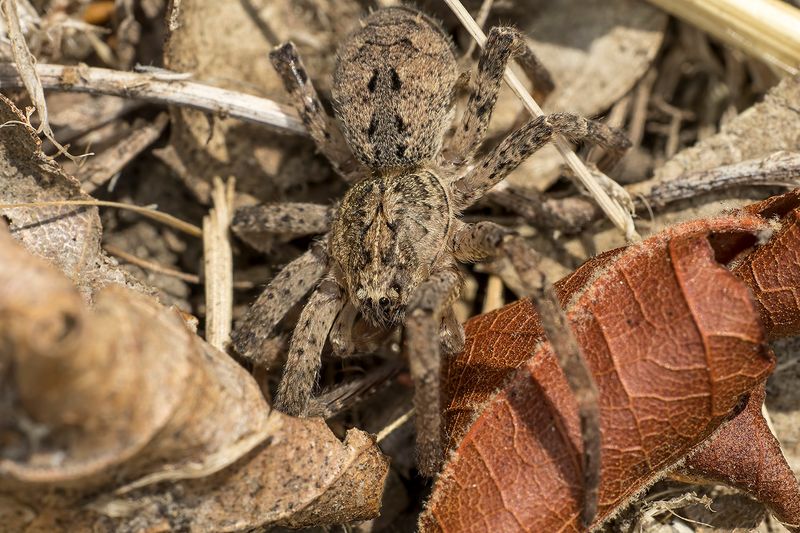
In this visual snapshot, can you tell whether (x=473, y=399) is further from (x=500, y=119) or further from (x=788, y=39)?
(x=788, y=39)

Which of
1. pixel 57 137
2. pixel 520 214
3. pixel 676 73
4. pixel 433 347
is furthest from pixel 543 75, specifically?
pixel 57 137

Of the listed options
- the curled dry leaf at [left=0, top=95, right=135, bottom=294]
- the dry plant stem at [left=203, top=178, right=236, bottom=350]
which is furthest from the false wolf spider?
the curled dry leaf at [left=0, top=95, right=135, bottom=294]

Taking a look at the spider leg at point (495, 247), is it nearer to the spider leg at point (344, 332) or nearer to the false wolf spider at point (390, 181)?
the false wolf spider at point (390, 181)

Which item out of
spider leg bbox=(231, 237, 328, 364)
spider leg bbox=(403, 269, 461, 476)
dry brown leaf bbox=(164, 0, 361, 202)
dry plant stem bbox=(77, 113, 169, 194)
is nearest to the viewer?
spider leg bbox=(403, 269, 461, 476)

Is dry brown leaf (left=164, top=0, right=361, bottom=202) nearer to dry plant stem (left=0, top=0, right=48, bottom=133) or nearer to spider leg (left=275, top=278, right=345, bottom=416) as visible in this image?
dry plant stem (left=0, top=0, right=48, bottom=133)

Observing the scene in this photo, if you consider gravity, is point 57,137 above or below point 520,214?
above

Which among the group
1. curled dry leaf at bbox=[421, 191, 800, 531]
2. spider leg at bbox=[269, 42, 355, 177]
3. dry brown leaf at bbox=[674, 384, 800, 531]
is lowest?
dry brown leaf at bbox=[674, 384, 800, 531]

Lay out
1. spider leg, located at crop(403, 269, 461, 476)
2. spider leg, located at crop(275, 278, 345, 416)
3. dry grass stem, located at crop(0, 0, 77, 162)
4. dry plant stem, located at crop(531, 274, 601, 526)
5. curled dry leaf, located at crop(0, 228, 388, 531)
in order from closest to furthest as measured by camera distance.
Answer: curled dry leaf, located at crop(0, 228, 388, 531) → dry plant stem, located at crop(531, 274, 601, 526) → spider leg, located at crop(403, 269, 461, 476) → spider leg, located at crop(275, 278, 345, 416) → dry grass stem, located at crop(0, 0, 77, 162)
